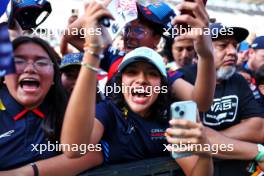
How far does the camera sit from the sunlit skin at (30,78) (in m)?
2.15

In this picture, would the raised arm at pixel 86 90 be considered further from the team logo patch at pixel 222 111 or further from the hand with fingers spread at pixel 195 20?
the team logo patch at pixel 222 111

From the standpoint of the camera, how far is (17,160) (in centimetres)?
203

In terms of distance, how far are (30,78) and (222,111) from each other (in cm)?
118

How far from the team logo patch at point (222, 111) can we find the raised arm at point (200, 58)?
35 centimetres

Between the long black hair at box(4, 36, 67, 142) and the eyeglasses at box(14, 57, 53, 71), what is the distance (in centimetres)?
5

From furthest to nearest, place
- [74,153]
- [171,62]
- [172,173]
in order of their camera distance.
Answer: [171,62] → [172,173] → [74,153]

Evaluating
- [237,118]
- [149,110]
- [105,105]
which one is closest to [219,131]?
[237,118]

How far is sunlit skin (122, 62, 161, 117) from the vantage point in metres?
2.17

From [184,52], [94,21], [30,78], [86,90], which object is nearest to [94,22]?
[94,21]

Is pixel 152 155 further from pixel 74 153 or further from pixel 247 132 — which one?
pixel 247 132

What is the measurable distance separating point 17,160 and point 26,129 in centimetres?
16

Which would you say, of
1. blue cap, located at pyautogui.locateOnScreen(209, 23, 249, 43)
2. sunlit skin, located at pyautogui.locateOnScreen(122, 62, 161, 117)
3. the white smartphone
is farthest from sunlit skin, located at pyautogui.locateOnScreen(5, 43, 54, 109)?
blue cap, located at pyautogui.locateOnScreen(209, 23, 249, 43)

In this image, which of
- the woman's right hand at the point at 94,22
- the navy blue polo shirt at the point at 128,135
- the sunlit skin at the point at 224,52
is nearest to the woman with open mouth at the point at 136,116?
the navy blue polo shirt at the point at 128,135

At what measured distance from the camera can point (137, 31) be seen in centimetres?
268
